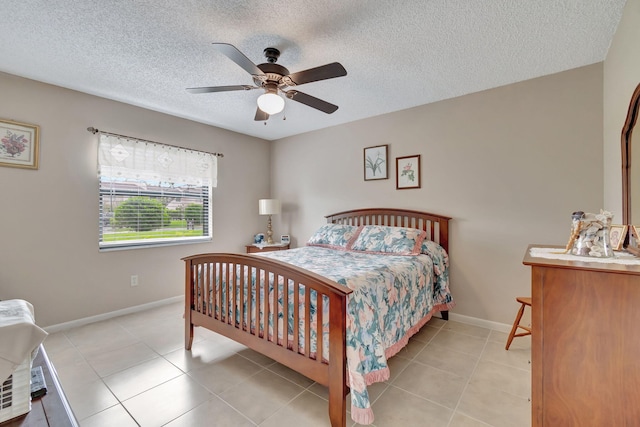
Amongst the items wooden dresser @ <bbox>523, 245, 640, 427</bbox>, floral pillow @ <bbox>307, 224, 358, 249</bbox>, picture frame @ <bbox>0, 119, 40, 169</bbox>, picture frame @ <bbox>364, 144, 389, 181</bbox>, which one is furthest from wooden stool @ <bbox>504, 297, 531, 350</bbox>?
picture frame @ <bbox>0, 119, 40, 169</bbox>

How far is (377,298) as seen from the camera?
1798 mm

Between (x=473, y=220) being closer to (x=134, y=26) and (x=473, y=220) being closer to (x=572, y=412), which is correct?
(x=572, y=412)

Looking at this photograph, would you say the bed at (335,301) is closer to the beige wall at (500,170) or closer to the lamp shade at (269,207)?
the beige wall at (500,170)

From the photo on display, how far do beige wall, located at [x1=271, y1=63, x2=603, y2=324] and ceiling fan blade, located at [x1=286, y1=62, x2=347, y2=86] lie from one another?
177cm

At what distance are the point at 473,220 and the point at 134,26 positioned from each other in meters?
3.31

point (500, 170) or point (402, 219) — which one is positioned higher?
point (500, 170)

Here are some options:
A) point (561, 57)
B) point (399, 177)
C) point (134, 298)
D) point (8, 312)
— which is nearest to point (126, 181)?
point (134, 298)

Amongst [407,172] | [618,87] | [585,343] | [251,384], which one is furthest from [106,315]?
[618,87]

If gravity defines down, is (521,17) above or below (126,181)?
above

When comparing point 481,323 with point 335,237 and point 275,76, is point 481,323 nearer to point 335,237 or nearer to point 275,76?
point 335,237

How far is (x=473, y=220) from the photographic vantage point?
9.43 feet

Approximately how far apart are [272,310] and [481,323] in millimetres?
2272

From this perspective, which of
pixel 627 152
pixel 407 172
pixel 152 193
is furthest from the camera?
pixel 152 193

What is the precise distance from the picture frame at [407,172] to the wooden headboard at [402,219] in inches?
12.5
